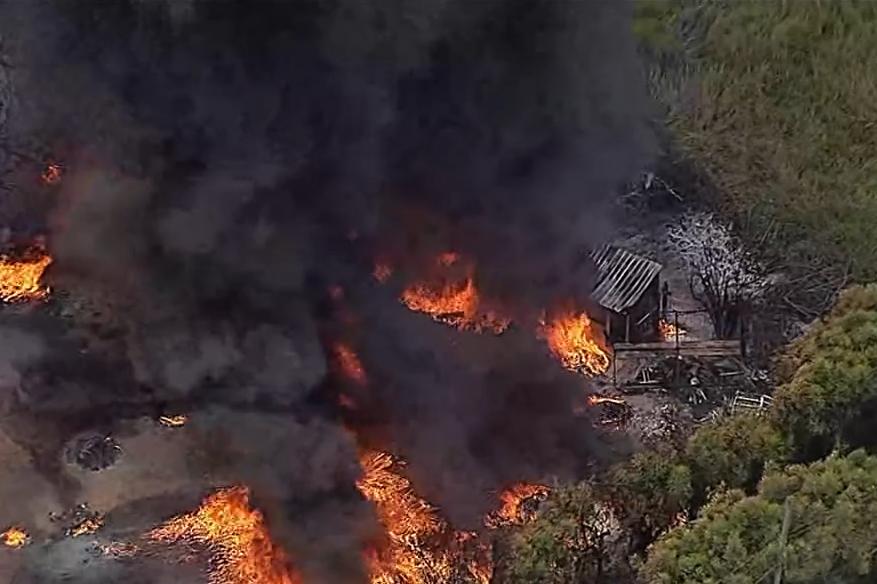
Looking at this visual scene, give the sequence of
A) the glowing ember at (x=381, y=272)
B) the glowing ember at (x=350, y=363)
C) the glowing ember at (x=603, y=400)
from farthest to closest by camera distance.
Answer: the glowing ember at (x=603, y=400) < the glowing ember at (x=381, y=272) < the glowing ember at (x=350, y=363)

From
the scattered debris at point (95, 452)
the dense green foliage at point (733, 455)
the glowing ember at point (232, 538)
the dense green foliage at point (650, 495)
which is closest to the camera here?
the dense green foliage at point (650, 495)

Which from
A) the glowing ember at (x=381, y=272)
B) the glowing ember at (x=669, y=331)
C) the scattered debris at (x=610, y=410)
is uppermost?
the glowing ember at (x=381, y=272)

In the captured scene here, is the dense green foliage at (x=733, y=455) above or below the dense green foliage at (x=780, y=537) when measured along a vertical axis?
above

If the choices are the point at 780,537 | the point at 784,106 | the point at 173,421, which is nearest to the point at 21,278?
the point at 173,421

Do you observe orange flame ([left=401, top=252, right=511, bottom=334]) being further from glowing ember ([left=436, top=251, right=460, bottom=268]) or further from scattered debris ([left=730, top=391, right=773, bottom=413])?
scattered debris ([left=730, top=391, right=773, bottom=413])

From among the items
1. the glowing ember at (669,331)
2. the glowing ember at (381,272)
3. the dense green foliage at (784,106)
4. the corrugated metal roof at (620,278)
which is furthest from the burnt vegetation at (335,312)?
the dense green foliage at (784,106)

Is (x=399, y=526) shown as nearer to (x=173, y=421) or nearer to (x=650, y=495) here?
(x=650, y=495)

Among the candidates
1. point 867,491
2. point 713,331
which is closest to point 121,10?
point 867,491

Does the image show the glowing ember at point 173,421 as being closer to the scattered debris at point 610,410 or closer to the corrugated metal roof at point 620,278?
the scattered debris at point 610,410
